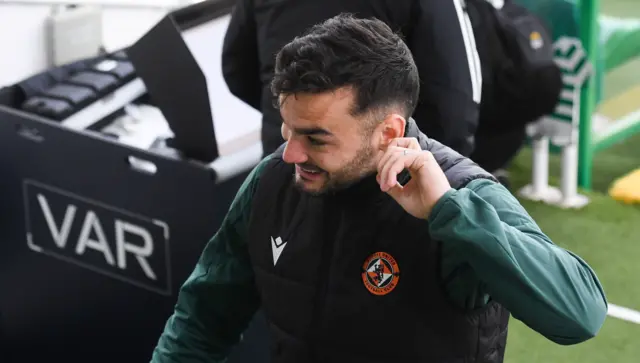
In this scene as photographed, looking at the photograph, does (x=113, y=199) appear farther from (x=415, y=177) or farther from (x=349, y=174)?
(x=415, y=177)

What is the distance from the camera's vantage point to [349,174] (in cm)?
169

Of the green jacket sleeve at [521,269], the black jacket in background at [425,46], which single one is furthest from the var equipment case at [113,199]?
the green jacket sleeve at [521,269]

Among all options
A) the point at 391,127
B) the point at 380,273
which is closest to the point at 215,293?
the point at 380,273

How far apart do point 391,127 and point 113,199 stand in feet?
4.49

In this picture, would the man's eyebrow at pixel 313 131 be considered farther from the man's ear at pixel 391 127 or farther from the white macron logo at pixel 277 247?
the white macron logo at pixel 277 247

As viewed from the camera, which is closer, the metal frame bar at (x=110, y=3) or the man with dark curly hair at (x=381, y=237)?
the man with dark curly hair at (x=381, y=237)

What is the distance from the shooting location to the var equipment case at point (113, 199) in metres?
2.73

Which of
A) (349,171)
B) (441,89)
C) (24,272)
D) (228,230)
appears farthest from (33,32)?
(349,171)

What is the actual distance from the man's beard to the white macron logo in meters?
0.14

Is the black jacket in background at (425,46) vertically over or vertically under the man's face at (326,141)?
under

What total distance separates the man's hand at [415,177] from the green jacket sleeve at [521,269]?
21 millimetres

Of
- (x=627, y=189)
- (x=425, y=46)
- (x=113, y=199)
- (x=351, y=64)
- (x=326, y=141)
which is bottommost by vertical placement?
(x=627, y=189)

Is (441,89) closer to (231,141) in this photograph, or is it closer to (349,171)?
(231,141)

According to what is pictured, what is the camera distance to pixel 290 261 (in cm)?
179
